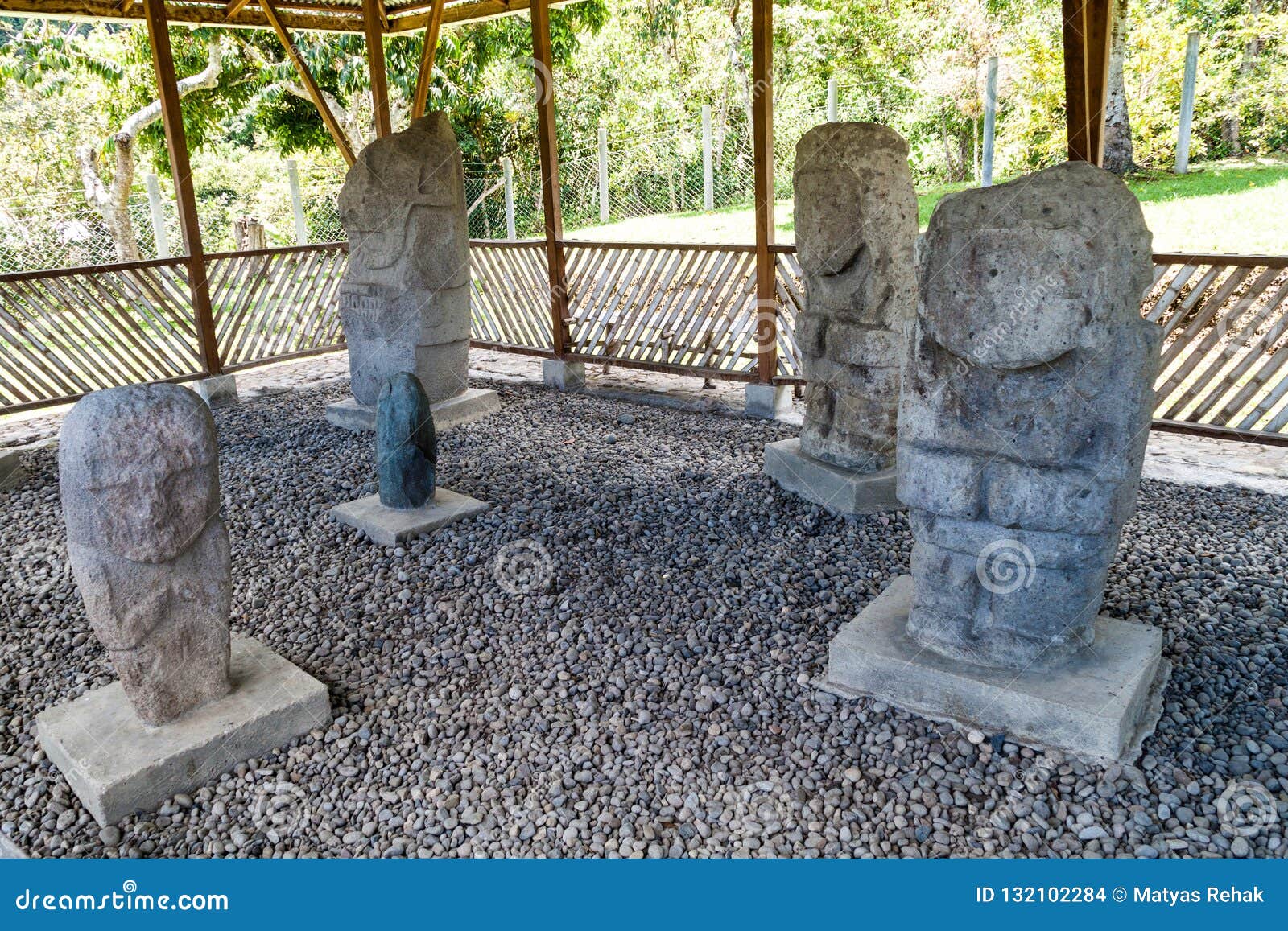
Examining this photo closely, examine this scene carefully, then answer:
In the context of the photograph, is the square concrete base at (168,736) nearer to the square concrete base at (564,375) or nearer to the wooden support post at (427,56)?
the square concrete base at (564,375)

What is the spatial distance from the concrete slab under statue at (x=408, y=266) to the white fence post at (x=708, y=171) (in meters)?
6.98

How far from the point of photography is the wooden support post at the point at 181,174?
6.95 meters

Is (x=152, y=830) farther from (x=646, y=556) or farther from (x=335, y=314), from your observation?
(x=335, y=314)

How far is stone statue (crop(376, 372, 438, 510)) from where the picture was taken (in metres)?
4.82

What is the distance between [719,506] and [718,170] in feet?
36.0

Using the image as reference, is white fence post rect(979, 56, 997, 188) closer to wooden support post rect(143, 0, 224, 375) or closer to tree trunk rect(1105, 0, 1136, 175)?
tree trunk rect(1105, 0, 1136, 175)

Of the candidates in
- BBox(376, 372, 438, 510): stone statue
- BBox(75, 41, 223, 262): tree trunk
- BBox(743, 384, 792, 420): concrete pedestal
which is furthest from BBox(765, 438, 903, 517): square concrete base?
BBox(75, 41, 223, 262): tree trunk

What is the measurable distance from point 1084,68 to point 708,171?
8.66 metres

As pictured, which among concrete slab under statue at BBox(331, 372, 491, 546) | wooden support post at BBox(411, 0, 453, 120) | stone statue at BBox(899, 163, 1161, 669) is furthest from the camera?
wooden support post at BBox(411, 0, 453, 120)

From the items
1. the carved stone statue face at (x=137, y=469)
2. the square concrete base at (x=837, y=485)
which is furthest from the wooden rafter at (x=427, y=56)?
the carved stone statue face at (x=137, y=469)

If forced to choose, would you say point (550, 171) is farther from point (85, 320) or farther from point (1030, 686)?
point (1030, 686)

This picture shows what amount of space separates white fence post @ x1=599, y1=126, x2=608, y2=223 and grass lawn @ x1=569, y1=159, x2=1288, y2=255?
0.36 metres

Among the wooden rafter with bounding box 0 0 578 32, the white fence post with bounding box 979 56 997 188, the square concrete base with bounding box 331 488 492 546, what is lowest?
the square concrete base with bounding box 331 488 492 546

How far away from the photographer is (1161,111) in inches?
469
